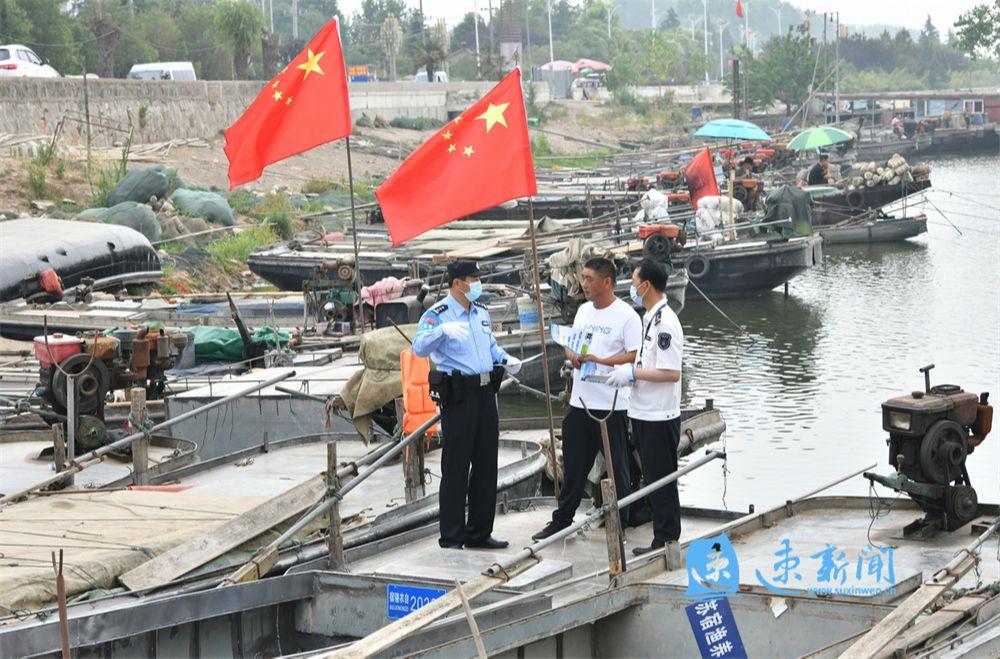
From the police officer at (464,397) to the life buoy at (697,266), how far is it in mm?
20394

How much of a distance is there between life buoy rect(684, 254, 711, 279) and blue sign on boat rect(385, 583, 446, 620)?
69.8ft

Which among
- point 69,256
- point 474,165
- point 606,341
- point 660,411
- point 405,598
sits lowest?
point 405,598

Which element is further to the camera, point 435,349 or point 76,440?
point 76,440

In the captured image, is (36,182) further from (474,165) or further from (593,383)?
(593,383)

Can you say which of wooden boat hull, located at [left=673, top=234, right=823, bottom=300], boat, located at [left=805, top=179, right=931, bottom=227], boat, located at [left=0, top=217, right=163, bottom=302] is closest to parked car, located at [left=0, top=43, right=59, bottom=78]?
boat, located at [left=0, top=217, right=163, bottom=302]

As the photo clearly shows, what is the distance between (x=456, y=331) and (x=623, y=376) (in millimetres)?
937

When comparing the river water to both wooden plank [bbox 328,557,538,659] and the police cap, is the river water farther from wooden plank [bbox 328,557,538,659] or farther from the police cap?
wooden plank [bbox 328,557,538,659]

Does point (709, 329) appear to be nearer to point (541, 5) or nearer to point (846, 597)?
point (846, 597)

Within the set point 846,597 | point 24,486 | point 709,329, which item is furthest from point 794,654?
point 709,329

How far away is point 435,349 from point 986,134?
77173 millimetres

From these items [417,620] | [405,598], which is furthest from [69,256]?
[417,620]

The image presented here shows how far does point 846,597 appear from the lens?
281 inches

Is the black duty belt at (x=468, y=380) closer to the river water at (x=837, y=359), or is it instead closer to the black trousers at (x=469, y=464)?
the black trousers at (x=469, y=464)

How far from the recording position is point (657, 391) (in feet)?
27.0
